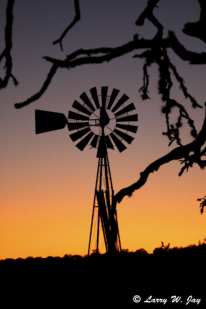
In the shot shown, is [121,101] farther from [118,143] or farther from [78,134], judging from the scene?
[78,134]

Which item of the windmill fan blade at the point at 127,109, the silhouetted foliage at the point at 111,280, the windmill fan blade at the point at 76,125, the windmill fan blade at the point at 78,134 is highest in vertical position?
the windmill fan blade at the point at 127,109

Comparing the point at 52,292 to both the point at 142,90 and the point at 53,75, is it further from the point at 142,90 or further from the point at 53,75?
the point at 53,75

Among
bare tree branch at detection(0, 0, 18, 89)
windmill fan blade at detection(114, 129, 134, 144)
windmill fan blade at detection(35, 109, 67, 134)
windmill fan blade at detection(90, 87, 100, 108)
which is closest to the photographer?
bare tree branch at detection(0, 0, 18, 89)

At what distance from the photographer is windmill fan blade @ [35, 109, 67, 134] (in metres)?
7.41

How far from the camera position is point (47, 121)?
762cm

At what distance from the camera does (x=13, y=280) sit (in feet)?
19.5

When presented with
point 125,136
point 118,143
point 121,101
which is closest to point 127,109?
point 121,101

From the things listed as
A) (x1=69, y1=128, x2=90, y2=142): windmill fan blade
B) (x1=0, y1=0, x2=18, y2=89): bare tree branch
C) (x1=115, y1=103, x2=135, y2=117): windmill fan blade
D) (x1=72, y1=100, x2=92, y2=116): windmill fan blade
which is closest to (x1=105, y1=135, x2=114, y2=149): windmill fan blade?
(x1=69, y1=128, x2=90, y2=142): windmill fan blade

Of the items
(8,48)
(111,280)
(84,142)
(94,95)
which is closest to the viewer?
(8,48)

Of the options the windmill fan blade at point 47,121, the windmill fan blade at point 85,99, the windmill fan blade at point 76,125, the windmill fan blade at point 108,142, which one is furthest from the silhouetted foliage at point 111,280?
the windmill fan blade at point 85,99

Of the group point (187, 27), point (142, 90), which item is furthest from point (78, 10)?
point (142, 90)

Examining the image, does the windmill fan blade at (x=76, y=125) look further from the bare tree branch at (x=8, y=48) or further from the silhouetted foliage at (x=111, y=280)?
the bare tree branch at (x=8, y=48)

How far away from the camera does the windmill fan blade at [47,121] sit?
7406 millimetres

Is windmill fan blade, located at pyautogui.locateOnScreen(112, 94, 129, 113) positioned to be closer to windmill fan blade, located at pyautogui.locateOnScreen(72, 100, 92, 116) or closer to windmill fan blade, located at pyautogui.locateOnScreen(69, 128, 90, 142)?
windmill fan blade, located at pyautogui.locateOnScreen(72, 100, 92, 116)
